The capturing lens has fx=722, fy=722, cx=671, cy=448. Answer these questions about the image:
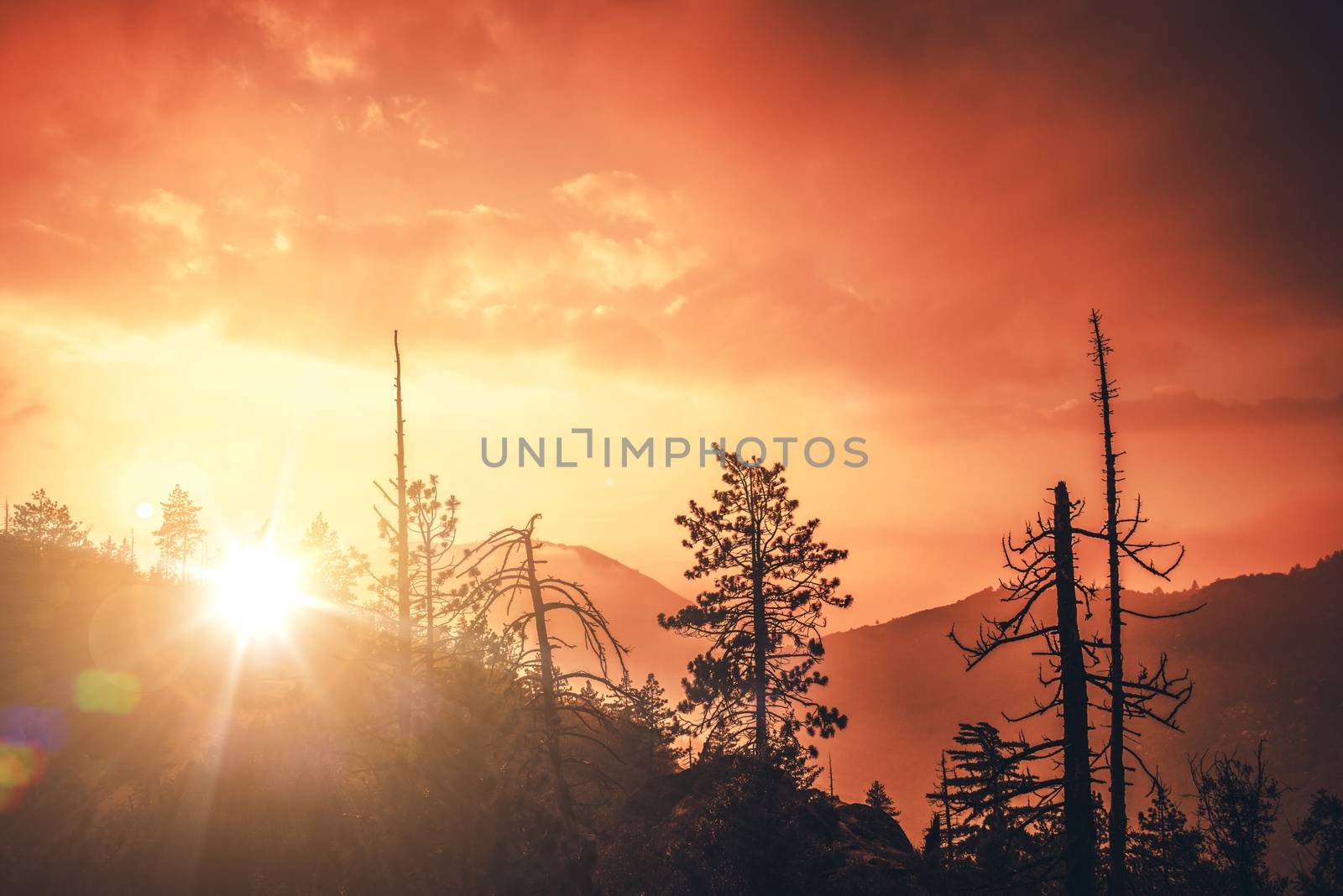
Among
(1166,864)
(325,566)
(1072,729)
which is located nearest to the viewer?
(1072,729)

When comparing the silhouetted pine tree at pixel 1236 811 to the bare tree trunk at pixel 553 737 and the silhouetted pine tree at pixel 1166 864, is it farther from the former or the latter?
the bare tree trunk at pixel 553 737

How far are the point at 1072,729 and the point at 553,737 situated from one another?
33.4ft

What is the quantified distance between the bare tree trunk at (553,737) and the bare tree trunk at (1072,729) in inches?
368

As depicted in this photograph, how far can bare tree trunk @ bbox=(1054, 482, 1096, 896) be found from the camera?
10531 mm

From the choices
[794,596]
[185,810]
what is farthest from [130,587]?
[794,596]

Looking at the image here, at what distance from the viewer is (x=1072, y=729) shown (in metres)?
10.8

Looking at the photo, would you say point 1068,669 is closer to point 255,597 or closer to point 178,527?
point 255,597

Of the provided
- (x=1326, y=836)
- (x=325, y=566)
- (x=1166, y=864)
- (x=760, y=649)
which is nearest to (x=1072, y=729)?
(x=1166, y=864)

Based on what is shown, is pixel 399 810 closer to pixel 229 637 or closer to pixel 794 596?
pixel 794 596

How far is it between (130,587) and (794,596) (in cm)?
4194

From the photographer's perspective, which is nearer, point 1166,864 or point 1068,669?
point 1068,669

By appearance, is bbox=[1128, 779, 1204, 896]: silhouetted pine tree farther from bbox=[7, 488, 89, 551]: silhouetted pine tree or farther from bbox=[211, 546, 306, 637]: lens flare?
bbox=[7, 488, 89, 551]: silhouetted pine tree

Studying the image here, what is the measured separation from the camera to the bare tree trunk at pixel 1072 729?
34.6ft

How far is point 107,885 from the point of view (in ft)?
64.7
